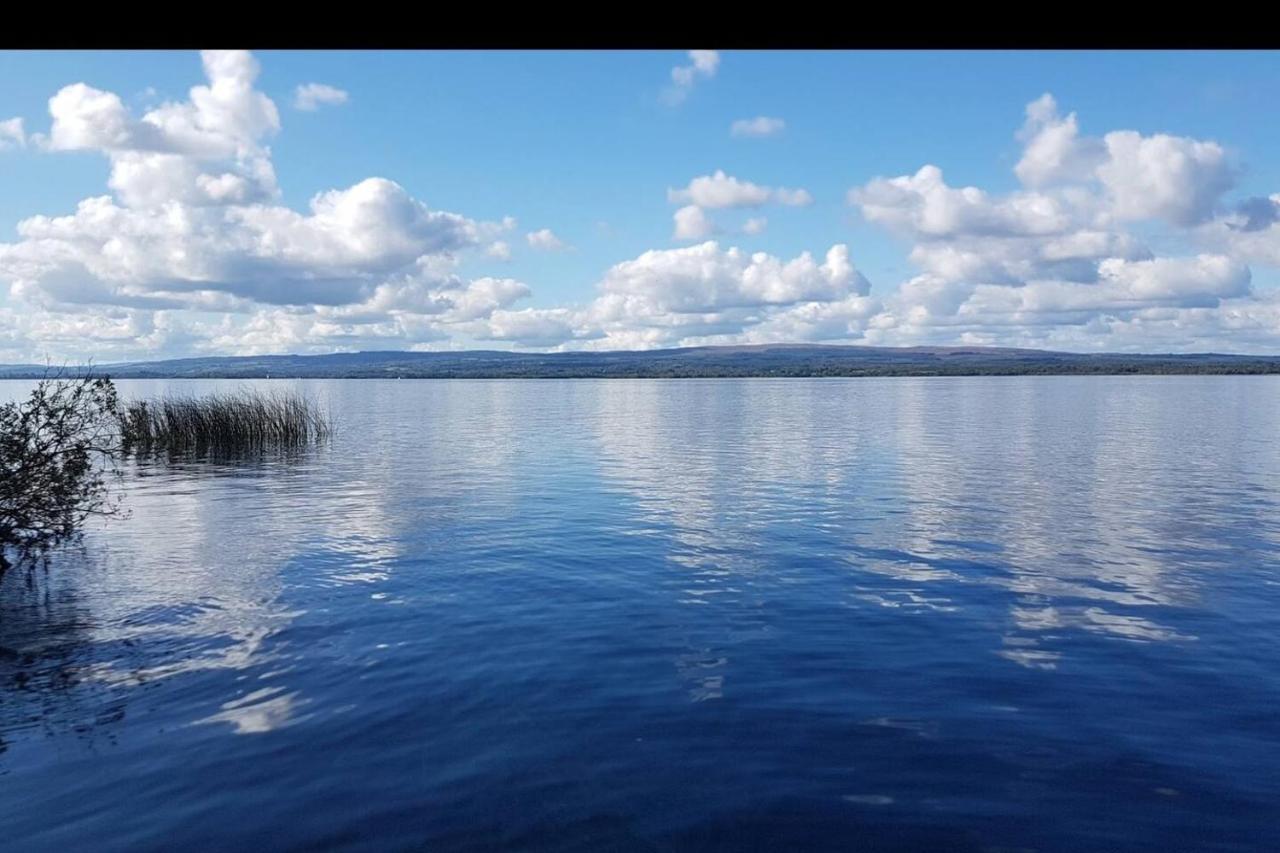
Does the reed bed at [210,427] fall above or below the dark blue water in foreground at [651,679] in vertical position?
above

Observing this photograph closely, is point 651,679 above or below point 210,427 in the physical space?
below

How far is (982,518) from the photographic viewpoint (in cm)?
2883

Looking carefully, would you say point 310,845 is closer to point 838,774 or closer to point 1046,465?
point 838,774

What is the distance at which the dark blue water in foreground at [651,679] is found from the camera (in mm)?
9445

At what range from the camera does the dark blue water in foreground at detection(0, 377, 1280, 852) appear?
9.45m

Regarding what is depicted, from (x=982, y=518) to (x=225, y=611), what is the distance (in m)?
23.0

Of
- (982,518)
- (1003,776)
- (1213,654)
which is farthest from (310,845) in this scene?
(982,518)

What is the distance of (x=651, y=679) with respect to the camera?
44.8ft

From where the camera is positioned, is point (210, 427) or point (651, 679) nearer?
point (651, 679)

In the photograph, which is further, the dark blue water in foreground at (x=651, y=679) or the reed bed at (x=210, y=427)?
the reed bed at (x=210, y=427)

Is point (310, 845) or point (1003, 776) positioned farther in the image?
point (1003, 776)

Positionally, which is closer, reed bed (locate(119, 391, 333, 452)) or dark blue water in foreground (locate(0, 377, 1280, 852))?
dark blue water in foreground (locate(0, 377, 1280, 852))

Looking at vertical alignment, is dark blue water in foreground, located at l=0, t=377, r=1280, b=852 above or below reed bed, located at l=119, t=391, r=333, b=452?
below
